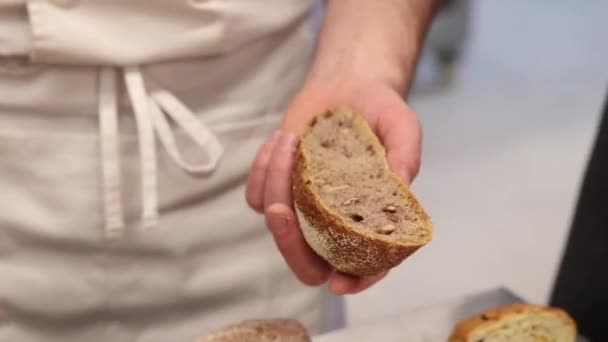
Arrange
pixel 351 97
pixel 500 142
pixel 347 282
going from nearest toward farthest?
pixel 347 282
pixel 351 97
pixel 500 142

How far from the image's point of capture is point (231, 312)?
3.01ft

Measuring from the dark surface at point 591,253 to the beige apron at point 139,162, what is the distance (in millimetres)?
296

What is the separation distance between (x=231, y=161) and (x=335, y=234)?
0.88 feet

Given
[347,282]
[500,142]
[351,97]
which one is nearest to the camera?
[347,282]

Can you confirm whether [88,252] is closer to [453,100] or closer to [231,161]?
[231,161]

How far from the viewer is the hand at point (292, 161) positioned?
67 centimetres

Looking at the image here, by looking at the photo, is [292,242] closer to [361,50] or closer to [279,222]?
[279,222]

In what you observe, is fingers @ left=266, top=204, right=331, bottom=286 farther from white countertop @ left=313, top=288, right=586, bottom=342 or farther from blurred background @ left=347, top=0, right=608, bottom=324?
blurred background @ left=347, top=0, right=608, bottom=324

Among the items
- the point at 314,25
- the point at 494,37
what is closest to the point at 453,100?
the point at 494,37

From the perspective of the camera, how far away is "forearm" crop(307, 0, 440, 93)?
790 mm

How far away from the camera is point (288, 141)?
715mm

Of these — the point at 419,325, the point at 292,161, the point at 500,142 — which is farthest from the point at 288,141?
the point at 500,142

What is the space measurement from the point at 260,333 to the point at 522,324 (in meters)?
0.26

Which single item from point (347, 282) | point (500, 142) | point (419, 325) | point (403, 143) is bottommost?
point (500, 142)
